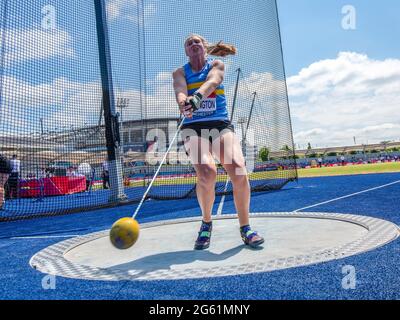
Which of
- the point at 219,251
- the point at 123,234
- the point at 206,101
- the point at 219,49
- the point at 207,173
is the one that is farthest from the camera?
the point at 219,49

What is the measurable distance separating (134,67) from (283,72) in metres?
4.47

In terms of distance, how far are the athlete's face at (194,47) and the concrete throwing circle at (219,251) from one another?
5.99ft

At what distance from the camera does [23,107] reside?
277 inches

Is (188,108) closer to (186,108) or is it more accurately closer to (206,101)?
(186,108)

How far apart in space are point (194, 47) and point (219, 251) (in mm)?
1920

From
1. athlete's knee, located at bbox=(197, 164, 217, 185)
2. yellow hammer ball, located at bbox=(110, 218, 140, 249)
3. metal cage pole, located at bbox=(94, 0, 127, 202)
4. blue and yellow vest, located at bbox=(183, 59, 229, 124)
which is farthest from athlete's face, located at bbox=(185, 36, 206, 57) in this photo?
metal cage pole, located at bbox=(94, 0, 127, 202)

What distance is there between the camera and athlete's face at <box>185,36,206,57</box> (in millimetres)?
3539

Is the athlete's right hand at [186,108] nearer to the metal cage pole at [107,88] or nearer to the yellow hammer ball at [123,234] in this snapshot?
the yellow hammer ball at [123,234]

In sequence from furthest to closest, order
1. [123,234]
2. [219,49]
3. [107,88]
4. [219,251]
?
[107,88]
[219,49]
[219,251]
[123,234]

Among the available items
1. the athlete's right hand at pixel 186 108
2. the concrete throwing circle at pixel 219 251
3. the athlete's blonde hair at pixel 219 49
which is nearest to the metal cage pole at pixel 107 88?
the concrete throwing circle at pixel 219 251

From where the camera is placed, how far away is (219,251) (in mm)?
3092

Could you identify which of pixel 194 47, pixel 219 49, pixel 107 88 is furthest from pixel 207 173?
pixel 107 88
